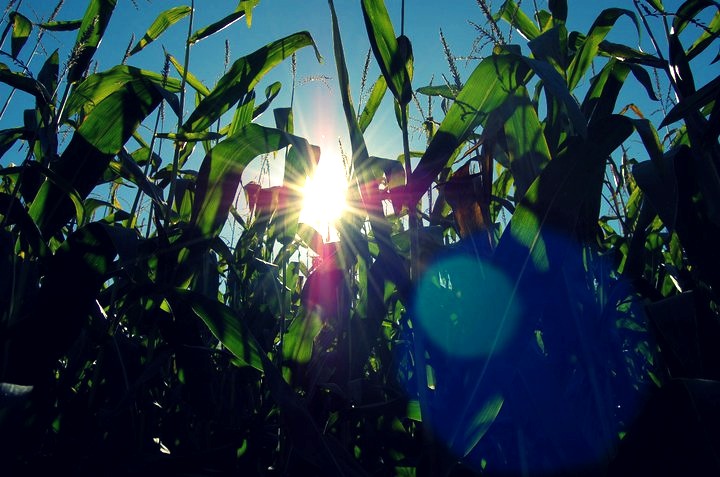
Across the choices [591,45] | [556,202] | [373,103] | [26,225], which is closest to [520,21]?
[591,45]

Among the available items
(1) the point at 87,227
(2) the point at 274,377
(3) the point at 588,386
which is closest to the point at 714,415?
(3) the point at 588,386

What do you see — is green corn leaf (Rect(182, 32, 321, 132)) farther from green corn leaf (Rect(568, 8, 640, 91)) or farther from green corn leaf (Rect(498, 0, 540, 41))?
green corn leaf (Rect(498, 0, 540, 41))

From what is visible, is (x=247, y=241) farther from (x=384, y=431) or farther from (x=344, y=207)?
(x=384, y=431)

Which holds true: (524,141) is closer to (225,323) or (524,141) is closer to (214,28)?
(225,323)

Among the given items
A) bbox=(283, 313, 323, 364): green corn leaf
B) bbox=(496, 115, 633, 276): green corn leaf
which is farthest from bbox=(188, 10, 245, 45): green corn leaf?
bbox=(496, 115, 633, 276): green corn leaf

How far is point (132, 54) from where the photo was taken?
1527 mm

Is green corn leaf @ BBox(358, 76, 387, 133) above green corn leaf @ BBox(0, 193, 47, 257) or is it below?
above

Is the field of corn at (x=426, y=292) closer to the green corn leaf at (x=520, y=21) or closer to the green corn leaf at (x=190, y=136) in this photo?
the green corn leaf at (x=190, y=136)

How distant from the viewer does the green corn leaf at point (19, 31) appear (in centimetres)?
153

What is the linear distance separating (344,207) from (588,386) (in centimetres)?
61

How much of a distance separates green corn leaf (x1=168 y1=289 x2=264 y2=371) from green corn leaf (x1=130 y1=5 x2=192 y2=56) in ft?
3.46

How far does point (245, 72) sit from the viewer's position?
1175 mm

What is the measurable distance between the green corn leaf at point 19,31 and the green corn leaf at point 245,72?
0.81m

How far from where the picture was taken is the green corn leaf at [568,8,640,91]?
1.12 meters
